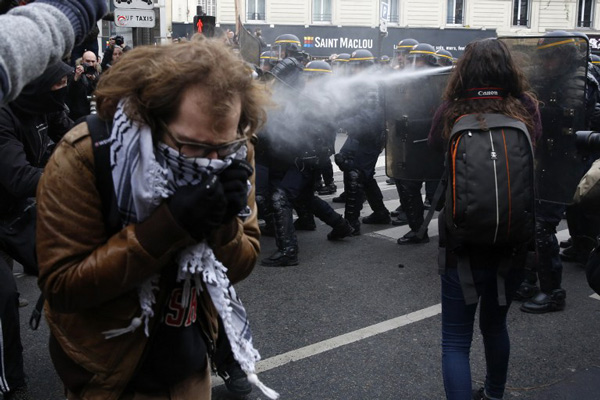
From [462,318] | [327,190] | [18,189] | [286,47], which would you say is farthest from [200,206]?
[327,190]

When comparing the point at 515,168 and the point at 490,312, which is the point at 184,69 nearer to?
the point at 515,168

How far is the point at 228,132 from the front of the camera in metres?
1.58

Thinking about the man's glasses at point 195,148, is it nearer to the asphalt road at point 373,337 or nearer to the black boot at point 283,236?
the asphalt road at point 373,337

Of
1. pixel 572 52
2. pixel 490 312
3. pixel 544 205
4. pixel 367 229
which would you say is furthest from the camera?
pixel 367 229

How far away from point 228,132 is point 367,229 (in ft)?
19.5

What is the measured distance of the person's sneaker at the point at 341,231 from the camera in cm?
673

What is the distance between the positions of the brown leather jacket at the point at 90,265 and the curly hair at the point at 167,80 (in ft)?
0.50

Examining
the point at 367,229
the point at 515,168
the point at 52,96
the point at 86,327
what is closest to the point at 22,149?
the point at 52,96

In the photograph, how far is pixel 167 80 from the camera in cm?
151

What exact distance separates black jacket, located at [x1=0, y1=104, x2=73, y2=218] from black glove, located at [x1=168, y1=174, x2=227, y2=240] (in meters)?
1.99

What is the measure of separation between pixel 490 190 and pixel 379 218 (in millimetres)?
5049

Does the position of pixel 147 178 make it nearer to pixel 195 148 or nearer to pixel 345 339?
pixel 195 148

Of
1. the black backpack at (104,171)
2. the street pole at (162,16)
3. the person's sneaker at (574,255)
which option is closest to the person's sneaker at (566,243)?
the person's sneaker at (574,255)

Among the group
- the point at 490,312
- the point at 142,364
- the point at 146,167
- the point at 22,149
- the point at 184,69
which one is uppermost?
the point at 184,69
